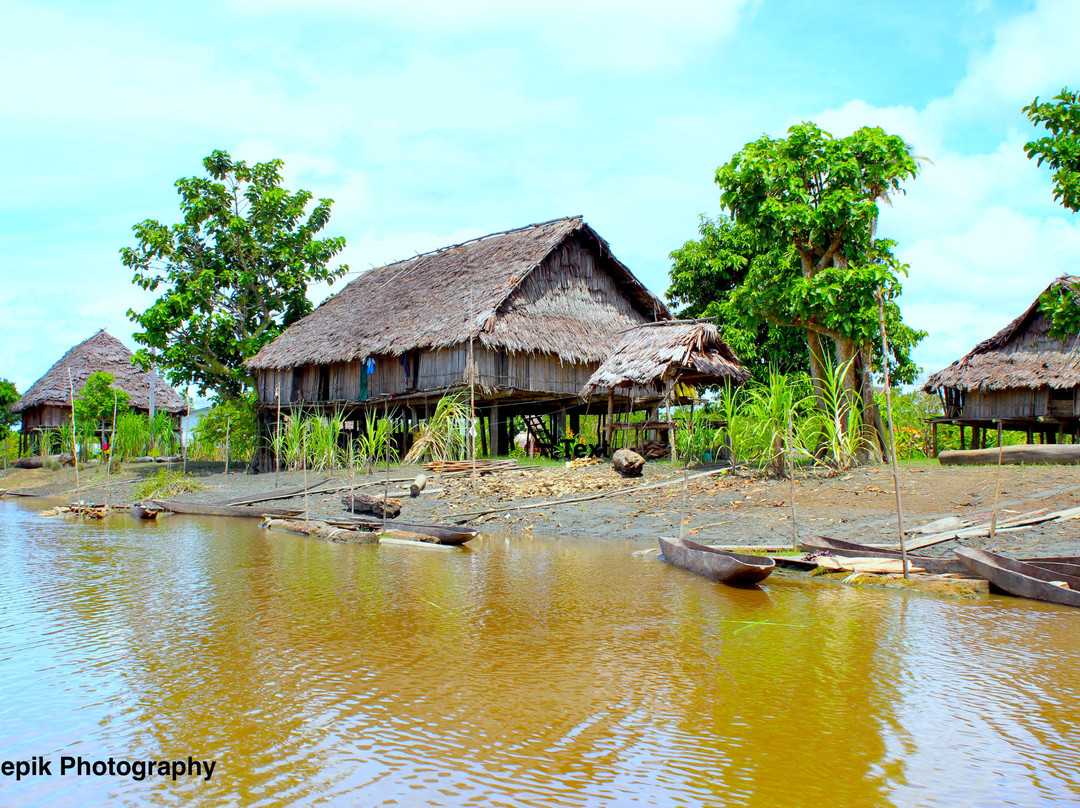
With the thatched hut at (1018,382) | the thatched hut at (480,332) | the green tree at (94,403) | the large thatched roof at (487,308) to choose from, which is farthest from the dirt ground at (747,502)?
the green tree at (94,403)

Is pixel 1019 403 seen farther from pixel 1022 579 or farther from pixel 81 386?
pixel 81 386

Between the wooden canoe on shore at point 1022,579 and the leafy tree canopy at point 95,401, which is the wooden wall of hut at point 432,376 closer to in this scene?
the leafy tree canopy at point 95,401

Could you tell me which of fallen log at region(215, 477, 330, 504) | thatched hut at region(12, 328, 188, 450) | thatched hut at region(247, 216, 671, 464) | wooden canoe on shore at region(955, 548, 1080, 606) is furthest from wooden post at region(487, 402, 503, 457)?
thatched hut at region(12, 328, 188, 450)

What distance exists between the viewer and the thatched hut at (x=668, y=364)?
14.3 meters

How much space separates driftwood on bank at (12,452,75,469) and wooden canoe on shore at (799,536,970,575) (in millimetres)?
23062

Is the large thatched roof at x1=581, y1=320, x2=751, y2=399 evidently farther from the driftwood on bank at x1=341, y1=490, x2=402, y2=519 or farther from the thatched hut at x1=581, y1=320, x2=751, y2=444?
the driftwood on bank at x1=341, y1=490, x2=402, y2=519

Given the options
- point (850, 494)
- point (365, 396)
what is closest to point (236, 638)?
point (850, 494)

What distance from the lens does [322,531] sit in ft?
32.6

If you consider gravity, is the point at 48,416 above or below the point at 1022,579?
above

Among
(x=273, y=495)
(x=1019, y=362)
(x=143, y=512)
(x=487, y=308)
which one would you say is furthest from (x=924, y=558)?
(x=1019, y=362)

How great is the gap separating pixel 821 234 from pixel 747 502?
461 centimetres

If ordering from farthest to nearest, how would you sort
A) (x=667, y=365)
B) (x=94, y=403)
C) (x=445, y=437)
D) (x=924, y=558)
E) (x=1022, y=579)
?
(x=94, y=403) → (x=445, y=437) → (x=667, y=365) → (x=924, y=558) → (x=1022, y=579)

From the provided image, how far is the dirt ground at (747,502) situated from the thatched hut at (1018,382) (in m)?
8.60

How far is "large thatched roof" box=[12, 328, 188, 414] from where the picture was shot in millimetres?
27719
